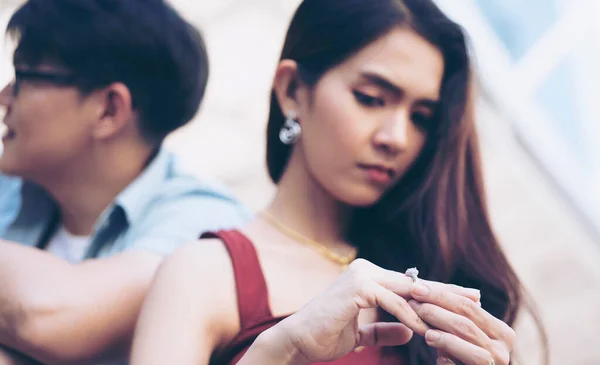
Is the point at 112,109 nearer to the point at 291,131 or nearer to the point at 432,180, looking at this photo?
the point at 291,131

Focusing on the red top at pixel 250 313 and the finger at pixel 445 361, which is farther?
the red top at pixel 250 313

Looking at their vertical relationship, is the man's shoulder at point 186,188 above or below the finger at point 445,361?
below

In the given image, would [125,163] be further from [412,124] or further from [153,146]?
[412,124]


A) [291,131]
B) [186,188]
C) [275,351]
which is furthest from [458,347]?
[186,188]

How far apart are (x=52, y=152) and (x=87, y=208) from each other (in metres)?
0.11

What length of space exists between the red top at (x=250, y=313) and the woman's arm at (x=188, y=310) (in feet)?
0.03

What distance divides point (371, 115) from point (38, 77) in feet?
1.88

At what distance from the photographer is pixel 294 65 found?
109 centimetres

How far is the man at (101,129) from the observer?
122 centimetres

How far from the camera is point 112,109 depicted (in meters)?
1.33

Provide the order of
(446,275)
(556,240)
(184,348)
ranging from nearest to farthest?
(184,348)
(446,275)
(556,240)

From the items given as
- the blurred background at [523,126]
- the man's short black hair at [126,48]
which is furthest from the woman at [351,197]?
the blurred background at [523,126]

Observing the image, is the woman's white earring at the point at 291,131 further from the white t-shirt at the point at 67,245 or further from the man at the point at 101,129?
the white t-shirt at the point at 67,245

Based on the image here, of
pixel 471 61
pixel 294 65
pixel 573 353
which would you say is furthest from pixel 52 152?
pixel 573 353
